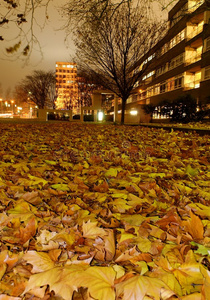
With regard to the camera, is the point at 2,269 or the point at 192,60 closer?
the point at 2,269

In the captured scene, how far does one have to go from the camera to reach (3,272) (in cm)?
116

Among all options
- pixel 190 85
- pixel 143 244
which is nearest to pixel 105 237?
pixel 143 244

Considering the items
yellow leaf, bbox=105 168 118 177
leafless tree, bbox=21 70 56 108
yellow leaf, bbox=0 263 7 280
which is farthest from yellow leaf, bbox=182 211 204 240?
leafless tree, bbox=21 70 56 108

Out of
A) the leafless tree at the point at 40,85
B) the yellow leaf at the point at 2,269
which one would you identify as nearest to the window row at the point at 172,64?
the leafless tree at the point at 40,85

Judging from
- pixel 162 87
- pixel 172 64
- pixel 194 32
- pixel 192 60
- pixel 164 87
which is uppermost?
pixel 194 32

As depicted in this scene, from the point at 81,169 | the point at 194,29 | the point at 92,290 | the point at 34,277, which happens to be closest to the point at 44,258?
the point at 34,277

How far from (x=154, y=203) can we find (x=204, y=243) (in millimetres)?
624

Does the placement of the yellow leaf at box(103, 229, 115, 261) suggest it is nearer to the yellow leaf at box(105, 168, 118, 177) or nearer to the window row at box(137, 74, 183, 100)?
the yellow leaf at box(105, 168, 118, 177)

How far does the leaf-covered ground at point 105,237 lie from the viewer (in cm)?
103

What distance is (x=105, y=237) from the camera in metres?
1.44

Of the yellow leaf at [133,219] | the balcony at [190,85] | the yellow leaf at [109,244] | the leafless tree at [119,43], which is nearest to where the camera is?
the yellow leaf at [109,244]

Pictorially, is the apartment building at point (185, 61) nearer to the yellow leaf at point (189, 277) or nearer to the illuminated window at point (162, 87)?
the illuminated window at point (162, 87)

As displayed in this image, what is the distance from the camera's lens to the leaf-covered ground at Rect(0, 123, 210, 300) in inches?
40.4

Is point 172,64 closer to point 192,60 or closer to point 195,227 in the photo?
point 192,60
